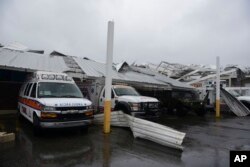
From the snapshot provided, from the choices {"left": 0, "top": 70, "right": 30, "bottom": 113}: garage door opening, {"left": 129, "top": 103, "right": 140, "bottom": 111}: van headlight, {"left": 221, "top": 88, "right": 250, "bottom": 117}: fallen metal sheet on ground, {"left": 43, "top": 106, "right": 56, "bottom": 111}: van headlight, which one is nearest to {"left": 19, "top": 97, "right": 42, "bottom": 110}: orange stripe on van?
{"left": 43, "top": 106, "right": 56, "bottom": 111}: van headlight

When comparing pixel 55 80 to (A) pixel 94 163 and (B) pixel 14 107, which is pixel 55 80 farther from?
(B) pixel 14 107

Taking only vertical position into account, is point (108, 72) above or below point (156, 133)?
above

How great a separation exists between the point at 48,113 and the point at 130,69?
13121 mm

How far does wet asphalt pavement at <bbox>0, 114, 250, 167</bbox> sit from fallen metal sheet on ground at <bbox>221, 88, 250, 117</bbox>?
917 centimetres

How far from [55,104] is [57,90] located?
140 centimetres

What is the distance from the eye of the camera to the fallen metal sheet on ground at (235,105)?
18.0m

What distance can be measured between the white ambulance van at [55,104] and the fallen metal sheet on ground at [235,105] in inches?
518

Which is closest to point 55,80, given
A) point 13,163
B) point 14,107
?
point 13,163

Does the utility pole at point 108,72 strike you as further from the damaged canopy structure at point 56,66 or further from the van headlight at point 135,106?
the damaged canopy structure at point 56,66

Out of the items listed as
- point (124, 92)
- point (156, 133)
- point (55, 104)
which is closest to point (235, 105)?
point (124, 92)

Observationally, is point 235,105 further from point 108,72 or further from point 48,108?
point 48,108

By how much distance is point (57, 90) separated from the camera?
924 centimetres

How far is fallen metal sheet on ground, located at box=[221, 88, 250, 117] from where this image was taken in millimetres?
18031

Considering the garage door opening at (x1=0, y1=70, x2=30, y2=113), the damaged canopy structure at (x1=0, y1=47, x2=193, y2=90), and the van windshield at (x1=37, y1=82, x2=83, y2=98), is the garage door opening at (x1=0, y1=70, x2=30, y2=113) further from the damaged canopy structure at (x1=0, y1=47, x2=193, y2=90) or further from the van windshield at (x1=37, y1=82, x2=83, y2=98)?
the van windshield at (x1=37, y1=82, x2=83, y2=98)
